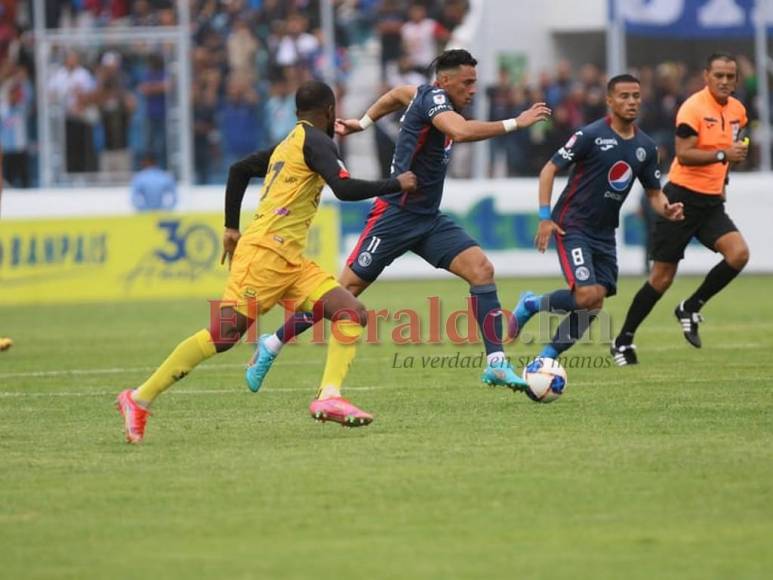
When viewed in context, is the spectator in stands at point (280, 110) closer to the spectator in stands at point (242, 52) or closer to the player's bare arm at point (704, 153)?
the spectator in stands at point (242, 52)

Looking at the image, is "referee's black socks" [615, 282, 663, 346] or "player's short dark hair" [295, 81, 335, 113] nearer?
"player's short dark hair" [295, 81, 335, 113]

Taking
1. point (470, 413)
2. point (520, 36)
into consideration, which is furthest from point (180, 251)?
point (470, 413)

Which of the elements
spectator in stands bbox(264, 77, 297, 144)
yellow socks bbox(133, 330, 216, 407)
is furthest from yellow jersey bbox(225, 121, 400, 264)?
spectator in stands bbox(264, 77, 297, 144)

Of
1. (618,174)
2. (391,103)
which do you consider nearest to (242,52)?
(391,103)

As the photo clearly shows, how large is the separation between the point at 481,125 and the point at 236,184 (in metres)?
1.68

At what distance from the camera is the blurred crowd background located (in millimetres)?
27109

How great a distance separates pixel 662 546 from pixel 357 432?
3.53m

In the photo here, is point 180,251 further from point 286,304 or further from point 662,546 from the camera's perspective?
point 662,546

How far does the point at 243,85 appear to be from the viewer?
27.8 m

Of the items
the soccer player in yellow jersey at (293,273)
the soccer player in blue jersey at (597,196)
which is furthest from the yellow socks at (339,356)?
the soccer player in blue jersey at (597,196)

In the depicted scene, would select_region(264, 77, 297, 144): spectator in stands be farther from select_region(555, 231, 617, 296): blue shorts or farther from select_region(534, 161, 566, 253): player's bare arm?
select_region(534, 161, 566, 253): player's bare arm

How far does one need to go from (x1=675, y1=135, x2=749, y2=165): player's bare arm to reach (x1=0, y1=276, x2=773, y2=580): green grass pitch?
5.62ft

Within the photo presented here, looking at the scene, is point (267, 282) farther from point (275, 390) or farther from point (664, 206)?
point (664, 206)

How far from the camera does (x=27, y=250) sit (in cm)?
2394
